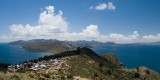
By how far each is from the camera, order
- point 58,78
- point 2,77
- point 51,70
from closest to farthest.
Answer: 1. point 2,77
2. point 58,78
3. point 51,70

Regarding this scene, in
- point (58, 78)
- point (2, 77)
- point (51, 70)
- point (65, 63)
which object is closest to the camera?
point (2, 77)

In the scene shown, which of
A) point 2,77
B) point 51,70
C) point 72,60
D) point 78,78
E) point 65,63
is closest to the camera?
point 2,77

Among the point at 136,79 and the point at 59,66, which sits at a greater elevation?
the point at 59,66

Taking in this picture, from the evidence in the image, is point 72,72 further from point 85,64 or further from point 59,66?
point 85,64

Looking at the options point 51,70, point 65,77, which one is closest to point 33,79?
point 65,77

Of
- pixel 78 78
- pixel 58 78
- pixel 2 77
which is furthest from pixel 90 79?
pixel 2 77

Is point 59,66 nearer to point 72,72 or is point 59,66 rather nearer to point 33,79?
point 72,72

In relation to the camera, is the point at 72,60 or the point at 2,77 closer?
the point at 2,77

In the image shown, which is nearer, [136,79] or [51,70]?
[51,70]

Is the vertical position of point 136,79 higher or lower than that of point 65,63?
lower
